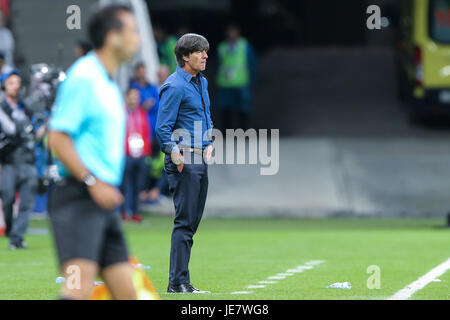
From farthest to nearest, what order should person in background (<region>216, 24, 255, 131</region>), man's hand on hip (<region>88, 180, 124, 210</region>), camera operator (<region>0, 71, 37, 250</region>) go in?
person in background (<region>216, 24, 255, 131</region>)
camera operator (<region>0, 71, 37, 250</region>)
man's hand on hip (<region>88, 180, 124, 210</region>)

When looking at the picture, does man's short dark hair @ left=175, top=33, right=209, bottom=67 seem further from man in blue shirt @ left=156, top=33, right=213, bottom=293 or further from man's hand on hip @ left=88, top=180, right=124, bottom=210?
man's hand on hip @ left=88, top=180, right=124, bottom=210

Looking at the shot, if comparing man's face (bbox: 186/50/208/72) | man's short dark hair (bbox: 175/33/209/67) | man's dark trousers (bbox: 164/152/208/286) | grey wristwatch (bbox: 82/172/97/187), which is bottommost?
man's dark trousers (bbox: 164/152/208/286)

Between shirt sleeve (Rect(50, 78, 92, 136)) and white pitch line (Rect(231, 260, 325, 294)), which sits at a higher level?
shirt sleeve (Rect(50, 78, 92, 136))

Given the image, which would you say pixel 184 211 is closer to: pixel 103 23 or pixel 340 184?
pixel 103 23

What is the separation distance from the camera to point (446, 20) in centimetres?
2530

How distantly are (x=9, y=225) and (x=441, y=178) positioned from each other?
936cm

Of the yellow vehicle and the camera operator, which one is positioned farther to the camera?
the yellow vehicle

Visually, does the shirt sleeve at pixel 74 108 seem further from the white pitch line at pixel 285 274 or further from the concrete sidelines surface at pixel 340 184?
the concrete sidelines surface at pixel 340 184

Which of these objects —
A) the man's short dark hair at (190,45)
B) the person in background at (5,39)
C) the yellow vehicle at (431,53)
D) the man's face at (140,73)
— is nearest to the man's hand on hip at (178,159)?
the man's short dark hair at (190,45)

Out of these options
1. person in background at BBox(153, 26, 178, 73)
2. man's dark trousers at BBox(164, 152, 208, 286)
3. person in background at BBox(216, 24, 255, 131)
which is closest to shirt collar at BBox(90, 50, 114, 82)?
man's dark trousers at BBox(164, 152, 208, 286)

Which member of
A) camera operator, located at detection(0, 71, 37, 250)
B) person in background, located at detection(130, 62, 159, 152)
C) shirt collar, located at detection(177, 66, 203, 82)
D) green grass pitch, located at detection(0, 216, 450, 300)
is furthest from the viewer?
person in background, located at detection(130, 62, 159, 152)

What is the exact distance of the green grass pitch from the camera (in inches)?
420

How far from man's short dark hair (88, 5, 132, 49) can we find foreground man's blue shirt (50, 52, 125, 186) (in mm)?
133

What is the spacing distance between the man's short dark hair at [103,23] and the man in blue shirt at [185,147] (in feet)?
11.3
